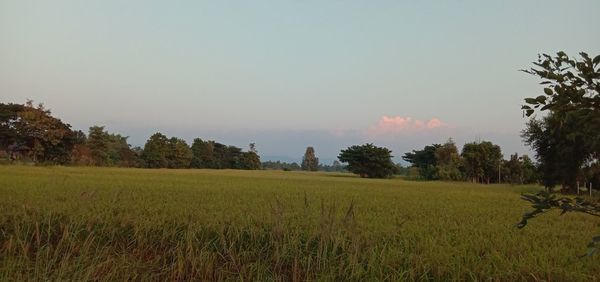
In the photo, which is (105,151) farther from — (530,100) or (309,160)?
(530,100)

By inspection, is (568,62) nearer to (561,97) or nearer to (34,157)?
(561,97)

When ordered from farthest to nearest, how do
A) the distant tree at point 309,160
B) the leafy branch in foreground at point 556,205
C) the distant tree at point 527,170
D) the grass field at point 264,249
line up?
the distant tree at point 309,160 → the distant tree at point 527,170 → the grass field at point 264,249 → the leafy branch in foreground at point 556,205

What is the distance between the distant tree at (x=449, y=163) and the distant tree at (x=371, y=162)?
7.01 metres

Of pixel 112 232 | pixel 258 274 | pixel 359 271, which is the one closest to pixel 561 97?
pixel 359 271

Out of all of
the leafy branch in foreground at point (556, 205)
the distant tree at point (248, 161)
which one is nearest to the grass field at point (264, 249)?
the leafy branch in foreground at point (556, 205)

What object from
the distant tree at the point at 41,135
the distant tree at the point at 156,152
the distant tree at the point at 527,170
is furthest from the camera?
the distant tree at the point at 156,152

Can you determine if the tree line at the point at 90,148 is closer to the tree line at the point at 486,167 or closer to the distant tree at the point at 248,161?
the distant tree at the point at 248,161

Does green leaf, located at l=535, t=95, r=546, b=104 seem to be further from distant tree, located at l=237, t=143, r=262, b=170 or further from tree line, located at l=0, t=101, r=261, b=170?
distant tree, located at l=237, t=143, r=262, b=170

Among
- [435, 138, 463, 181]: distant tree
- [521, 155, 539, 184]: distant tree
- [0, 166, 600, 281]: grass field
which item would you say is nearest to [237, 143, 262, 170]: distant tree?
[435, 138, 463, 181]: distant tree

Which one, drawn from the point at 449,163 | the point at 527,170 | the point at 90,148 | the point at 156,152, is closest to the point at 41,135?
the point at 90,148

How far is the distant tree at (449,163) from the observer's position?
59375mm

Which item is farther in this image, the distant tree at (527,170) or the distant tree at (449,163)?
the distant tree at (449,163)

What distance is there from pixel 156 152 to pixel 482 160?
45411 mm

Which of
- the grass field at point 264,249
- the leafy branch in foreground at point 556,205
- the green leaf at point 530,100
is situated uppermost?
the green leaf at point 530,100
